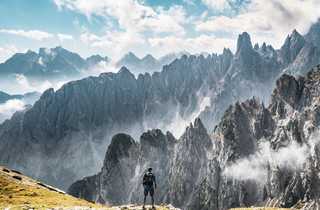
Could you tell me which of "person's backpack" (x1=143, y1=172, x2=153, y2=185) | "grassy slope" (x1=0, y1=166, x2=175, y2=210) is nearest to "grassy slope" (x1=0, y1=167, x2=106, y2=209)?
"grassy slope" (x1=0, y1=166, x2=175, y2=210)

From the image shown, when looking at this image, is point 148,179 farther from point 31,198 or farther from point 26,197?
point 26,197

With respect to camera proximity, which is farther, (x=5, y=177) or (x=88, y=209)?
(x=5, y=177)

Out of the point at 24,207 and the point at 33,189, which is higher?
the point at 33,189

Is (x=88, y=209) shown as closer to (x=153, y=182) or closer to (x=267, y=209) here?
(x=153, y=182)

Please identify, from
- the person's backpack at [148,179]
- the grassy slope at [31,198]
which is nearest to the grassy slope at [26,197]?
the grassy slope at [31,198]

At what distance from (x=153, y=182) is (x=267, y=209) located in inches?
722

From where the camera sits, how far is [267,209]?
7381 centimetres

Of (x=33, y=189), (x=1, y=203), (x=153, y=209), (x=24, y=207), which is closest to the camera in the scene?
(x=24, y=207)

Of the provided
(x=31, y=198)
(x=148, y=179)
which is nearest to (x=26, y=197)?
(x=31, y=198)

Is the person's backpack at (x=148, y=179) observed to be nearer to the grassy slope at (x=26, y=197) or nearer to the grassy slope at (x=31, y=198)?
the grassy slope at (x=31, y=198)

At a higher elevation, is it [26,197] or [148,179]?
[148,179]

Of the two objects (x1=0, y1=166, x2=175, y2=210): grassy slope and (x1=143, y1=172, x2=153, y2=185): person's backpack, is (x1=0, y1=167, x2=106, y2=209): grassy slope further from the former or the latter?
(x1=143, y1=172, x2=153, y2=185): person's backpack

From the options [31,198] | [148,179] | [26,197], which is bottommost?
[31,198]

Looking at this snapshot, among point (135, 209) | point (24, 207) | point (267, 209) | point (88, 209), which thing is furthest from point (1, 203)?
point (267, 209)
